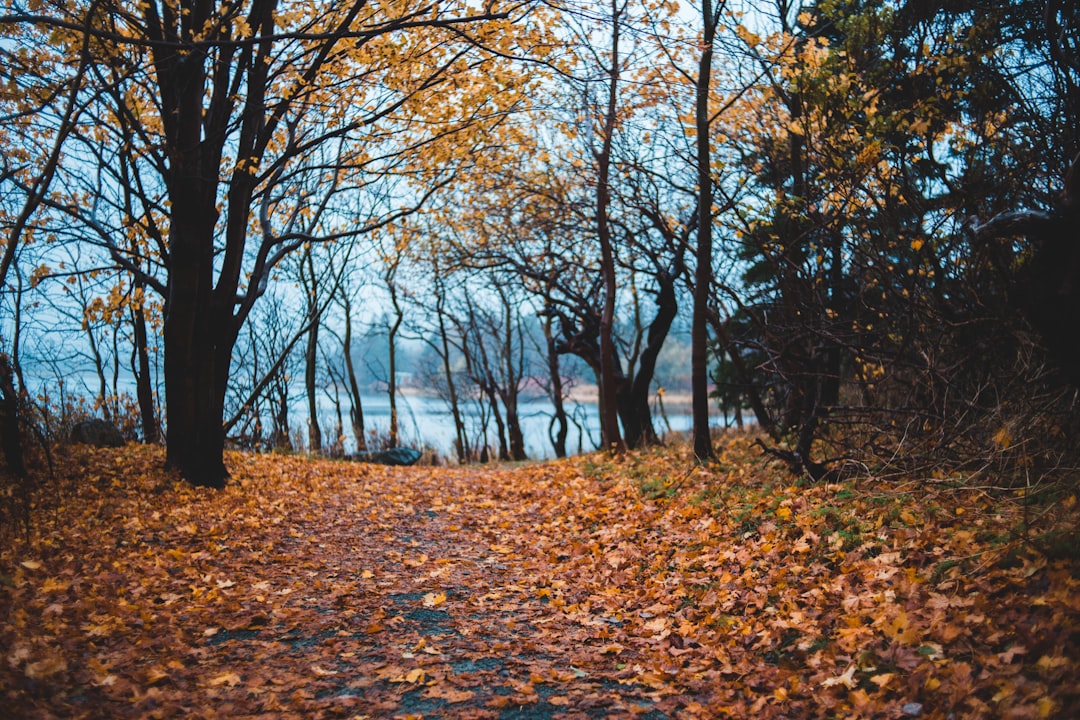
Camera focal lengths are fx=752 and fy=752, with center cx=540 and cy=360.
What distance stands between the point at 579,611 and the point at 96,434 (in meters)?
9.65

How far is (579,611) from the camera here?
504 centimetres

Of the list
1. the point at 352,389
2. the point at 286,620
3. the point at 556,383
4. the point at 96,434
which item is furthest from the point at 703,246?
the point at 352,389

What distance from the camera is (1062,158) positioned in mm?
5781

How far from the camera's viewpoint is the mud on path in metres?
3.56

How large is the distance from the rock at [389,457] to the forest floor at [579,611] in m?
10.6

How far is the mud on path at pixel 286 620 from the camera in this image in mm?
3557

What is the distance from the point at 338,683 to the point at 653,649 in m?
1.72

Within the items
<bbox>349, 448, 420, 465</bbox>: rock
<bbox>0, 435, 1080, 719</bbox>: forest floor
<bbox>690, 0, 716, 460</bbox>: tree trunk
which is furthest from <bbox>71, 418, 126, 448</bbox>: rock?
<bbox>690, 0, 716, 460</bbox>: tree trunk

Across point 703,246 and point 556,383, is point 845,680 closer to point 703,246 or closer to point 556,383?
point 703,246

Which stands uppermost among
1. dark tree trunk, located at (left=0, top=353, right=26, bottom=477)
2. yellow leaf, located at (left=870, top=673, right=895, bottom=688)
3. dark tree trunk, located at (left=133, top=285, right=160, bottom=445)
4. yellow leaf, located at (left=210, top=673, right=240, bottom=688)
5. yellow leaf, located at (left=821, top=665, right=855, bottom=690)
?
dark tree trunk, located at (left=133, top=285, right=160, bottom=445)

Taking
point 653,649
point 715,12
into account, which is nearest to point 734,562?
point 653,649

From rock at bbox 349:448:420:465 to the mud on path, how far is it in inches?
388

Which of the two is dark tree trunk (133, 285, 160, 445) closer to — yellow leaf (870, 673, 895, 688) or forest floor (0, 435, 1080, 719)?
forest floor (0, 435, 1080, 719)

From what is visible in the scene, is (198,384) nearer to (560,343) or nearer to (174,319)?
(174,319)
